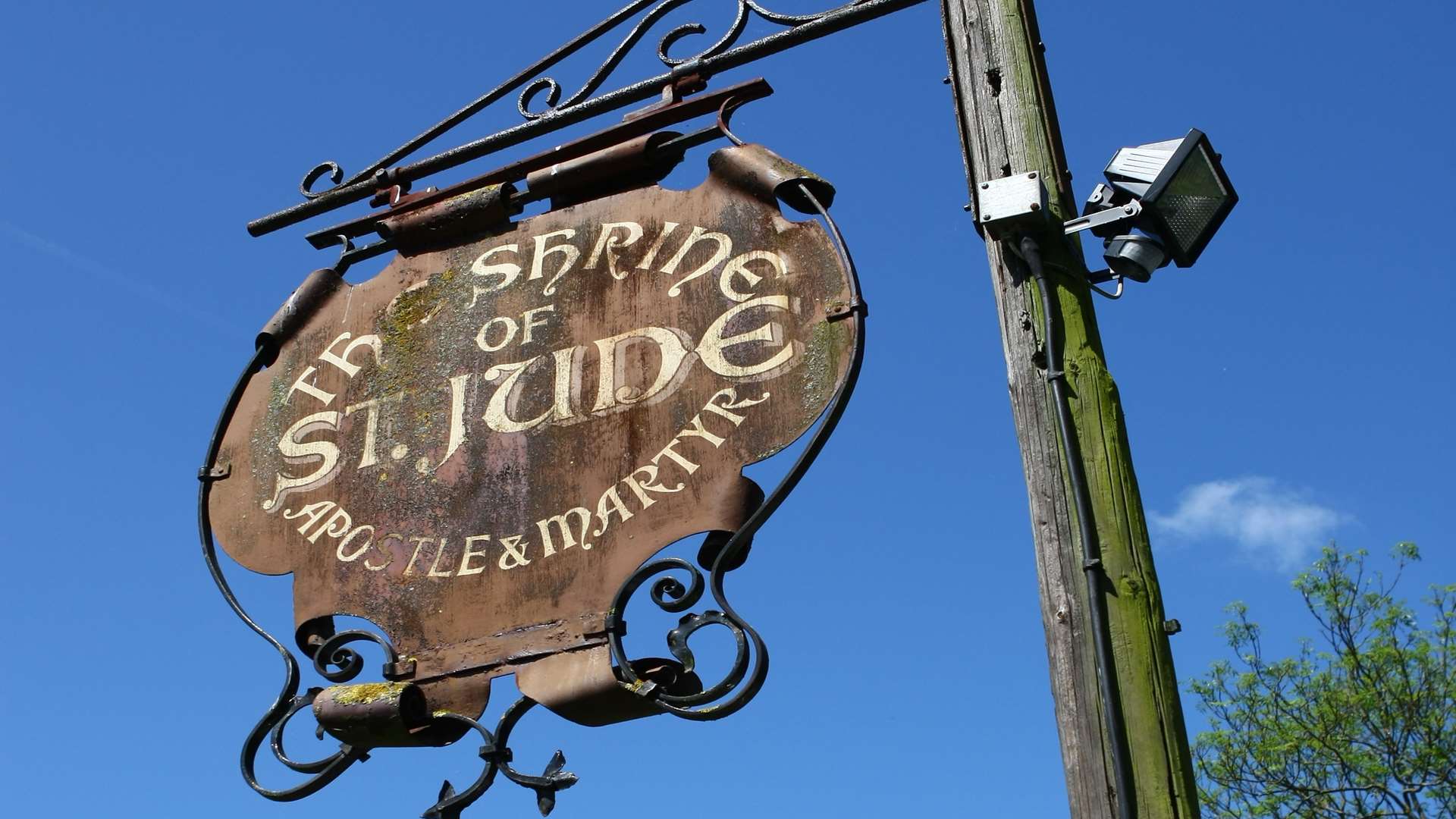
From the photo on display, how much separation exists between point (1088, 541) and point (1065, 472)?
0.19m

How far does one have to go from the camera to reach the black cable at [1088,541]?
285 centimetres

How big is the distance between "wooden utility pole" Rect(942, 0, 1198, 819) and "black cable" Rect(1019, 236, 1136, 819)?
15 millimetres

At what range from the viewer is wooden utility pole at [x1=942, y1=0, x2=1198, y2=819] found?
9.46 feet

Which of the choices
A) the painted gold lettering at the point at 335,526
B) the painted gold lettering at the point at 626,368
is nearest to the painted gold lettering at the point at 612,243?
the painted gold lettering at the point at 626,368

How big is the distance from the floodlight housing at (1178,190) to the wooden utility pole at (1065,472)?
17 cm

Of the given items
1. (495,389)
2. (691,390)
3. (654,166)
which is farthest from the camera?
(654,166)

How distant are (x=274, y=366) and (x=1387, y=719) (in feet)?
34.6

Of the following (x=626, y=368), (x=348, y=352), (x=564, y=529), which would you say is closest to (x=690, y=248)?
(x=626, y=368)

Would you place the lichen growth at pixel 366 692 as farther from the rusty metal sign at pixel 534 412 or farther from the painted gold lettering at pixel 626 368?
the painted gold lettering at pixel 626 368

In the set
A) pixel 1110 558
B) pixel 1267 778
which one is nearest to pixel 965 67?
pixel 1110 558

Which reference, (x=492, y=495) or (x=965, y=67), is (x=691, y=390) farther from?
(x=965, y=67)

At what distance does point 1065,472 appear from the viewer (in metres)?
3.23

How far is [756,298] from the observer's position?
397 centimetres

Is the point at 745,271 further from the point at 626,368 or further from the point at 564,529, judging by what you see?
the point at 564,529
